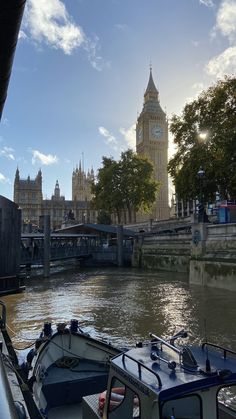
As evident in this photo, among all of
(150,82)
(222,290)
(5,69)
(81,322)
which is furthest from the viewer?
(150,82)

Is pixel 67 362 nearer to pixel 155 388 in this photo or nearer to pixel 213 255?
pixel 155 388

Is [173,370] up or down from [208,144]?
down

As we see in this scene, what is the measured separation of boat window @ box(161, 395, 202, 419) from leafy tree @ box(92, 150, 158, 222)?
66368 millimetres

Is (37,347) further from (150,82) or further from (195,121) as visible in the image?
(150,82)

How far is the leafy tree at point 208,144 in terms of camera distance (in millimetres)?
34713

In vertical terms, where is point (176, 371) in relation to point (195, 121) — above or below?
below

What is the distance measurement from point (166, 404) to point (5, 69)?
Answer: 3.59 m

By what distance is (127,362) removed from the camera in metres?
5.08

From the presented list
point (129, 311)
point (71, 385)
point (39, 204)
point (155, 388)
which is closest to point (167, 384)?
point (155, 388)

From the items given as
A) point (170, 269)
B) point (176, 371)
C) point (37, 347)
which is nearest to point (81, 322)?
point (37, 347)

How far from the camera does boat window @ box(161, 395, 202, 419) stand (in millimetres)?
4309

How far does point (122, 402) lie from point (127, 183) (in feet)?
218

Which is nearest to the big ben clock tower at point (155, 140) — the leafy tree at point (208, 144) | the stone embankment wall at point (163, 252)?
the stone embankment wall at point (163, 252)

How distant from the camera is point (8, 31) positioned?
280cm
